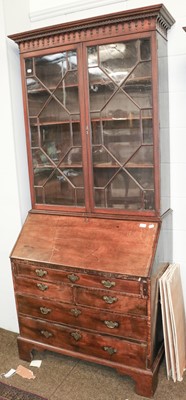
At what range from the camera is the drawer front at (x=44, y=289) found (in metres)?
2.29

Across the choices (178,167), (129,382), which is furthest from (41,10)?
(129,382)

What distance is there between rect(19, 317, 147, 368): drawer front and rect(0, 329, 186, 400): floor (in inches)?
7.3

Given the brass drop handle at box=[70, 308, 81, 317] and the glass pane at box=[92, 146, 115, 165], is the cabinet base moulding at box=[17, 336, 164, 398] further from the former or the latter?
the glass pane at box=[92, 146, 115, 165]

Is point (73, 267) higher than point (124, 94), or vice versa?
point (124, 94)

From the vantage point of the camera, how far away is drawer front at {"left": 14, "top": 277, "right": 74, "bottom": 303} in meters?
2.29

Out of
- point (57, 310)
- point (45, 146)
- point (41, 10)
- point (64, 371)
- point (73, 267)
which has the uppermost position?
point (41, 10)

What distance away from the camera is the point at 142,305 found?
6.66 ft

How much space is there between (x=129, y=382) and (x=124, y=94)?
1.82 m

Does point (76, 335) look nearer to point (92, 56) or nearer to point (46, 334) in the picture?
point (46, 334)

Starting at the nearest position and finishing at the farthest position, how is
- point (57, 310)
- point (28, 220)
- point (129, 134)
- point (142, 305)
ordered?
point (142, 305)
point (129, 134)
point (57, 310)
point (28, 220)

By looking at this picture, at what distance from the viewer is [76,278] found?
7.25ft

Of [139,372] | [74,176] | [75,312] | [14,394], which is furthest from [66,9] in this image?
[14,394]

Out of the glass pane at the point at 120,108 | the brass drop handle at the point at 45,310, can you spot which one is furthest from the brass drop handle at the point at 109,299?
the glass pane at the point at 120,108

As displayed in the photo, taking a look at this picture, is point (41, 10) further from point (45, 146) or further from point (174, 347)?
point (174, 347)
